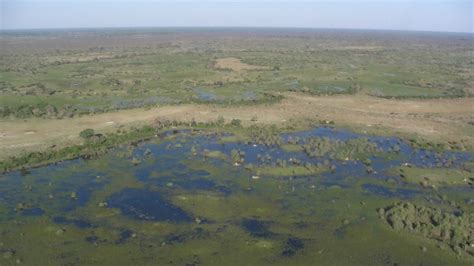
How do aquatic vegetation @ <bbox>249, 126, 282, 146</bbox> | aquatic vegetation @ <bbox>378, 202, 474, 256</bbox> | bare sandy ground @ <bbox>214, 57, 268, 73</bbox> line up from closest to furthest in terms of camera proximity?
aquatic vegetation @ <bbox>378, 202, 474, 256</bbox>, aquatic vegetation @ <bbox>249, 126, 282, 146</bbox>, bare sandy ground @ <bbox>214, 57, 268, 73</bbox>

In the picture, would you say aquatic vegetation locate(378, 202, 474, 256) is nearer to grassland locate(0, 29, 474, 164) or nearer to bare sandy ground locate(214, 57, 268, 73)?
grassland locate(0, 29, 474, 164)

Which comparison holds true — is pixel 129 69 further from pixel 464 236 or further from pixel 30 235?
pixel 464 236

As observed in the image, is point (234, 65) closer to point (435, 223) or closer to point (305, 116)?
point (305, 116)

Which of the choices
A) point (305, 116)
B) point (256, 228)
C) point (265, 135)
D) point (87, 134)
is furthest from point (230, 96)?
point (256, 228)

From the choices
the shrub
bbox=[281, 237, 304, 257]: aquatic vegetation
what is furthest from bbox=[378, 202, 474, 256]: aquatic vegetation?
the shrub

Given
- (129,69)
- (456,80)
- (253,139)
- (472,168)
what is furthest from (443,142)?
(129,69)

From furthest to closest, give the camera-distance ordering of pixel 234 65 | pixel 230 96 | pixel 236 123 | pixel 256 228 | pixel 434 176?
pixel 234 65 → pixel 230 96 → pixel 236 123 → pixel 434 176 → pixel 256 228

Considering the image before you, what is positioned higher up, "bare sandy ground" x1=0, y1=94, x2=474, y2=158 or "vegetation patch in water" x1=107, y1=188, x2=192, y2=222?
"bare sandy ground" x1=0, y1=94, x2=474, y2=158
